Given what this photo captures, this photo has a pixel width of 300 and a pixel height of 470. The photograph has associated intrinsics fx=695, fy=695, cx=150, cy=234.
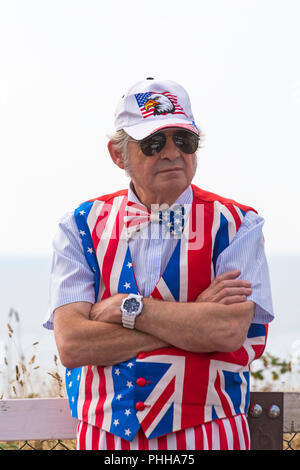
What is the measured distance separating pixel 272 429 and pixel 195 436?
1.66 ft

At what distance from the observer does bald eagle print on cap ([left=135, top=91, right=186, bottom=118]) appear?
282 cm

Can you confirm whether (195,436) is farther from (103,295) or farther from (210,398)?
(103,295)

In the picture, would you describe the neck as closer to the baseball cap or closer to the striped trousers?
the baseball cap

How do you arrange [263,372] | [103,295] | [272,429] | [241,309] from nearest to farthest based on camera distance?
[241,309] → [103,295] → [272,429] → [263,372]

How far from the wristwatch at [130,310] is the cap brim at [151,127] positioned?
2.10 ft

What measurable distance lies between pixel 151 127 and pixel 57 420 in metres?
1.33

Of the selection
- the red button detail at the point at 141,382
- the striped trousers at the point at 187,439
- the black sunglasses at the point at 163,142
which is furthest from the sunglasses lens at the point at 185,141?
the striped trousers at the point at 187,439

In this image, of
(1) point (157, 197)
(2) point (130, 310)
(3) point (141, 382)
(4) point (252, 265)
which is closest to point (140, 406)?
(3) point (141, 382)

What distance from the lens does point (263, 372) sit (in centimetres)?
550

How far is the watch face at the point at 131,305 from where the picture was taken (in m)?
2.65

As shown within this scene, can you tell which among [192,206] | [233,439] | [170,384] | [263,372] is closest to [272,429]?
[233,439]

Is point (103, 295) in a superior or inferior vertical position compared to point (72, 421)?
superior

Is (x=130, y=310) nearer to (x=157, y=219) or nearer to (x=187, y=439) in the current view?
(x=157, y=219)

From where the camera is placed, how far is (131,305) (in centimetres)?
266
